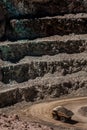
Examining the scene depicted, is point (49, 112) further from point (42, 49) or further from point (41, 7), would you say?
point (41, 7)

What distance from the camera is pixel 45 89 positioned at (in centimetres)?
3775

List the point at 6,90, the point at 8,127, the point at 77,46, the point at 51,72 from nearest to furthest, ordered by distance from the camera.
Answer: the point at 8,127 < the point at 6,90 < the point at 51,72 < the point at 77,46

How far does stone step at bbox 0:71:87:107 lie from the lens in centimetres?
3559

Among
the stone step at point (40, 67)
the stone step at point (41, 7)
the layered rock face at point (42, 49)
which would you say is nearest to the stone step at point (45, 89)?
the layered rock face at point (42, 49)

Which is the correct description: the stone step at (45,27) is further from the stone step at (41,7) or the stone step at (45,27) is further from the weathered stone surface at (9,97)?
the weathered stone surface at (9,97)

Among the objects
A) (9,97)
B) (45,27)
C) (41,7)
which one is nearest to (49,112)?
(9,97)

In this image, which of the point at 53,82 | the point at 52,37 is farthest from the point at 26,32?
the point at 53,82

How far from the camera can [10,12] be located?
48.0 metres

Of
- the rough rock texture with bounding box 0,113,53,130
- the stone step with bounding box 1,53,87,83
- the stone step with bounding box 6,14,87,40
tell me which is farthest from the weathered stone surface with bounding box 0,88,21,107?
the stone step with bounding box 6,14,87,40

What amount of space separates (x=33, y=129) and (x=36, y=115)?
21.7ft

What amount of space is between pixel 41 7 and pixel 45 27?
4220 mm

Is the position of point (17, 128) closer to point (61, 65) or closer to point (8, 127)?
point (8, 127)

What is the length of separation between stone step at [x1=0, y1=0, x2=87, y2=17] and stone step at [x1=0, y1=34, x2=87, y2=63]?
5.39 meters

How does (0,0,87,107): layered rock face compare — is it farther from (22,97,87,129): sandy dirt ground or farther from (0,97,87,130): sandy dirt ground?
(22,97,87,129): sandy dirt ground
